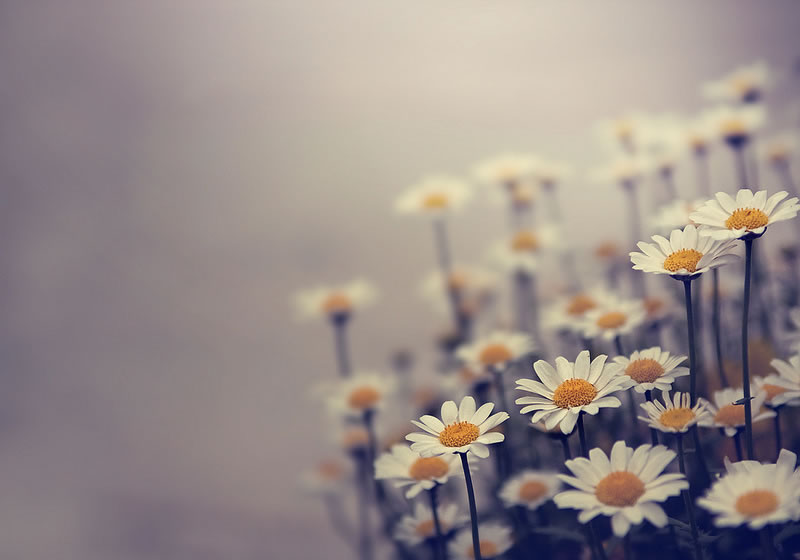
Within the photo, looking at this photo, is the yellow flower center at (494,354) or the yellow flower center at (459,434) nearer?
the yellow flower center at (459,434)

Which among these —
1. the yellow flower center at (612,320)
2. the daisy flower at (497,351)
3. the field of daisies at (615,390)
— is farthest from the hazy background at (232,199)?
the yellow flower center at (612,320)

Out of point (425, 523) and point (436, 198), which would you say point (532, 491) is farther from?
point (436, 198)

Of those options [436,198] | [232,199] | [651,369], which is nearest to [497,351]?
[651,369]

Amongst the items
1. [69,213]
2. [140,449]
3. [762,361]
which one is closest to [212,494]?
[140,449]

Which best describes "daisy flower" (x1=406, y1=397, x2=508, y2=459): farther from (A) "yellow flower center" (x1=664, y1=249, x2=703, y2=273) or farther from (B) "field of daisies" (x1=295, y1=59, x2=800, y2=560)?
(A) "yellow flower center" (x1=664, y1=249, x2=703, y2=273)

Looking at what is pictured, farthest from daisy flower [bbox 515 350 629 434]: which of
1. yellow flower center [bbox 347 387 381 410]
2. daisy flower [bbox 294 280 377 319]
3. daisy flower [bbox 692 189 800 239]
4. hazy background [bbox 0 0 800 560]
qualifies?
hazy background [bbox 0 0 800 560]

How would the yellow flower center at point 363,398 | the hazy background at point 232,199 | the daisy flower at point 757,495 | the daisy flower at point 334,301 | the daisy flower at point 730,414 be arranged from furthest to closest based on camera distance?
the hazy background at point 232,199 → the daisy flower at point 334,301 → the yellow flower center at point 363,398 → the daisy flower at point 730,414 → the daisy flower at point 757,495

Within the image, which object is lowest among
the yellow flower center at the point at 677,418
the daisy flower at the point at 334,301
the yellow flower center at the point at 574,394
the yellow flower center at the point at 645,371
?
the yellow flower center at the point at 677,418

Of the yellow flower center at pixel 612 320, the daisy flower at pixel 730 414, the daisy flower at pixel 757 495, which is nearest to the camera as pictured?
the daisy flower at pixel 757 495

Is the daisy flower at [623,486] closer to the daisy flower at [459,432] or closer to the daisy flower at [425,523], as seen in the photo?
the daisy flower at [459,432]
